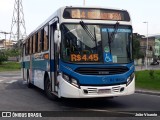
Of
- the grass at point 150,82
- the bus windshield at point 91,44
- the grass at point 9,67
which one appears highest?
the bus windshield at point 91,44

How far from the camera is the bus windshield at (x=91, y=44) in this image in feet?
37.2

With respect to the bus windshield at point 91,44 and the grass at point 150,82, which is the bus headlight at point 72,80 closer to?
the bus windshield at point 91,44

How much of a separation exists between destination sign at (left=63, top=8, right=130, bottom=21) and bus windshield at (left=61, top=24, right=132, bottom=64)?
1.19 ft

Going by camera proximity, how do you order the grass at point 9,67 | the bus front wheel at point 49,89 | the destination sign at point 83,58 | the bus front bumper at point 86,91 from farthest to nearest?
1. the grass at point 9,67
2. the bus front wheel at point 49,89
3. the destination sign at point 83,58
4. the bus front bumper at point 86,91

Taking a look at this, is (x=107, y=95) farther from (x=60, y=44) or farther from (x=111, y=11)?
(x=111, y=11)

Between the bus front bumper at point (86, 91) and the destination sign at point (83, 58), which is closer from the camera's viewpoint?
the bus front bumper at point (86, 91)

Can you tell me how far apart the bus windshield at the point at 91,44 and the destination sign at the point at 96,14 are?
1.19 feet

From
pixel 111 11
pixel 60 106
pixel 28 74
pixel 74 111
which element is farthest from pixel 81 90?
pixel 28 74

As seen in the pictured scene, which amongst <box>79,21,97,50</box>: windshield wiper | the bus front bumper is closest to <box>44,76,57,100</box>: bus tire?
the bus front bumper

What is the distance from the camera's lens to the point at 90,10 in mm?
11961

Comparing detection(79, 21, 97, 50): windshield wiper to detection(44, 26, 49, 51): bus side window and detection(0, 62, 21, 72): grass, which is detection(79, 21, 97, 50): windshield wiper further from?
detection(0, 62, 21, 72): grass

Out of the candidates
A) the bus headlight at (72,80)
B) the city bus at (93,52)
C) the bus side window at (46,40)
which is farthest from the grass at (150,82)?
the bus headlight at (72,80)

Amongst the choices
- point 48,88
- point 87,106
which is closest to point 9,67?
point 48,88

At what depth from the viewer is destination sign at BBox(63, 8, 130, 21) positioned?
1174cm
